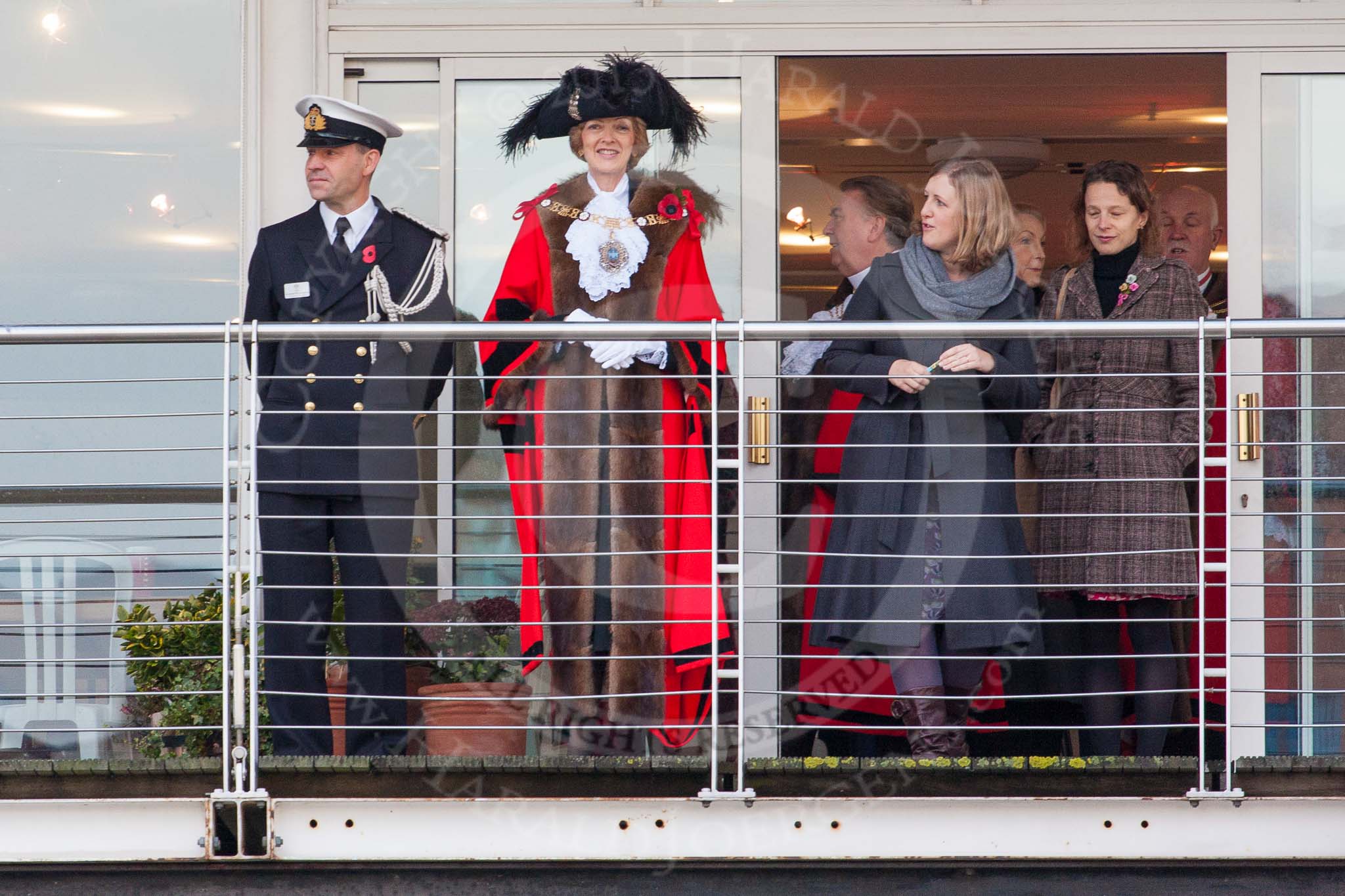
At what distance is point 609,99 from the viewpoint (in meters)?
4.41

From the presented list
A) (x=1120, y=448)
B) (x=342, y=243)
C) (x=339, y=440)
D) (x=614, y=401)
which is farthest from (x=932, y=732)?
(x=342, y=243)

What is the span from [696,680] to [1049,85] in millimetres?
2615

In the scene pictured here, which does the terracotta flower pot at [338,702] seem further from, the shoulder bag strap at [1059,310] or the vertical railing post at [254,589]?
the shoulder bag strap at [1059,310]

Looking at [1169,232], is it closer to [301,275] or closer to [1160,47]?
[1160,47]

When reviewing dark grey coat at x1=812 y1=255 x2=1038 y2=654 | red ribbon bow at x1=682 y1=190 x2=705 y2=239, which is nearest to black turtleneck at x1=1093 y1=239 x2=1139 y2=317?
dark grey coat at x1=812 y1=255 x2=1038 y2=654

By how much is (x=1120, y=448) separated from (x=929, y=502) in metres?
0.62

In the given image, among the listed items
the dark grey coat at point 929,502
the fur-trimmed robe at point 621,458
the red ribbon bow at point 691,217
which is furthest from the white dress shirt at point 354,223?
the dark grey coat at point 929,502

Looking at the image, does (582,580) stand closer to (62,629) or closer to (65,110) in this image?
(62,629)

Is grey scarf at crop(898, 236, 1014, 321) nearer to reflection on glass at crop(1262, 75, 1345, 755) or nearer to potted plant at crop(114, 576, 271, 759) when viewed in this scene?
reflection on glass at crop(1262, 75, 1345, 755)

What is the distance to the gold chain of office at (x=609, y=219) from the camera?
4434mm

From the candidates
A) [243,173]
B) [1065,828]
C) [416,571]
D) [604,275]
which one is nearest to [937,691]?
[1065,828]

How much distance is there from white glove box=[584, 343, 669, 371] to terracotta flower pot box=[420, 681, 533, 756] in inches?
35.3

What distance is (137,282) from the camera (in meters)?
5.47

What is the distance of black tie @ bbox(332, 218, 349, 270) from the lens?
4.28 m
